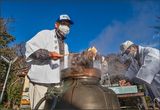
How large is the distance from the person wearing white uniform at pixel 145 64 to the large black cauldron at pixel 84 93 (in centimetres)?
197

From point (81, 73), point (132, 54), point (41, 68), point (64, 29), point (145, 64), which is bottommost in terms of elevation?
point (81, 73)

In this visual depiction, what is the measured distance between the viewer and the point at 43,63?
4582mm

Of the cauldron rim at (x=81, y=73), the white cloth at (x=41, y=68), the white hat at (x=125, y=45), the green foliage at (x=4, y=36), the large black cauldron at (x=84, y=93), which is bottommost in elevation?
the large black cauldron at (x=84, y=93)

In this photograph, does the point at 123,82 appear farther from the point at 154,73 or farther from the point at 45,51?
the point at 45,51

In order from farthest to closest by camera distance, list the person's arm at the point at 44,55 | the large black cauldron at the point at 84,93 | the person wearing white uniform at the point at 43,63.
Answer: the person wearing white uniform at the point at 43,63, the person's arm at the point at 44,55, the large black cauldron at the point at 84,93

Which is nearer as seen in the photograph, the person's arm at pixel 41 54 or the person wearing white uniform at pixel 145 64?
the person's arm at pixel 41 54

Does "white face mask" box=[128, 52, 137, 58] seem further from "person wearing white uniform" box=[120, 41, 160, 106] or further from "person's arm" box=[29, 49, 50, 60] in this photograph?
"person's arm" box=[29, 49, 50, 60]

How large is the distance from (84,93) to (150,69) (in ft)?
7.56

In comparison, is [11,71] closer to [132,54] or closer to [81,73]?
[132,54]

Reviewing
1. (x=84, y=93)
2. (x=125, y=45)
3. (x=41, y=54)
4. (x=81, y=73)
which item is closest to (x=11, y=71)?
(x=125, y=45)

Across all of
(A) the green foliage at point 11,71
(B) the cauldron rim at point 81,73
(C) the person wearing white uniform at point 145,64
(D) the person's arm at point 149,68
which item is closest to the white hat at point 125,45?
(C) the person wearing white uniform at point 145,64

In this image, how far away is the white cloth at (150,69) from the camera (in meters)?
5.32

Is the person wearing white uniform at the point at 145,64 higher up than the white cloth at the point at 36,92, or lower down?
higher up

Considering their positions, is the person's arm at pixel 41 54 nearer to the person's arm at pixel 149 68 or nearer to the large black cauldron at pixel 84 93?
the large black cauldron at pixel 84 93
